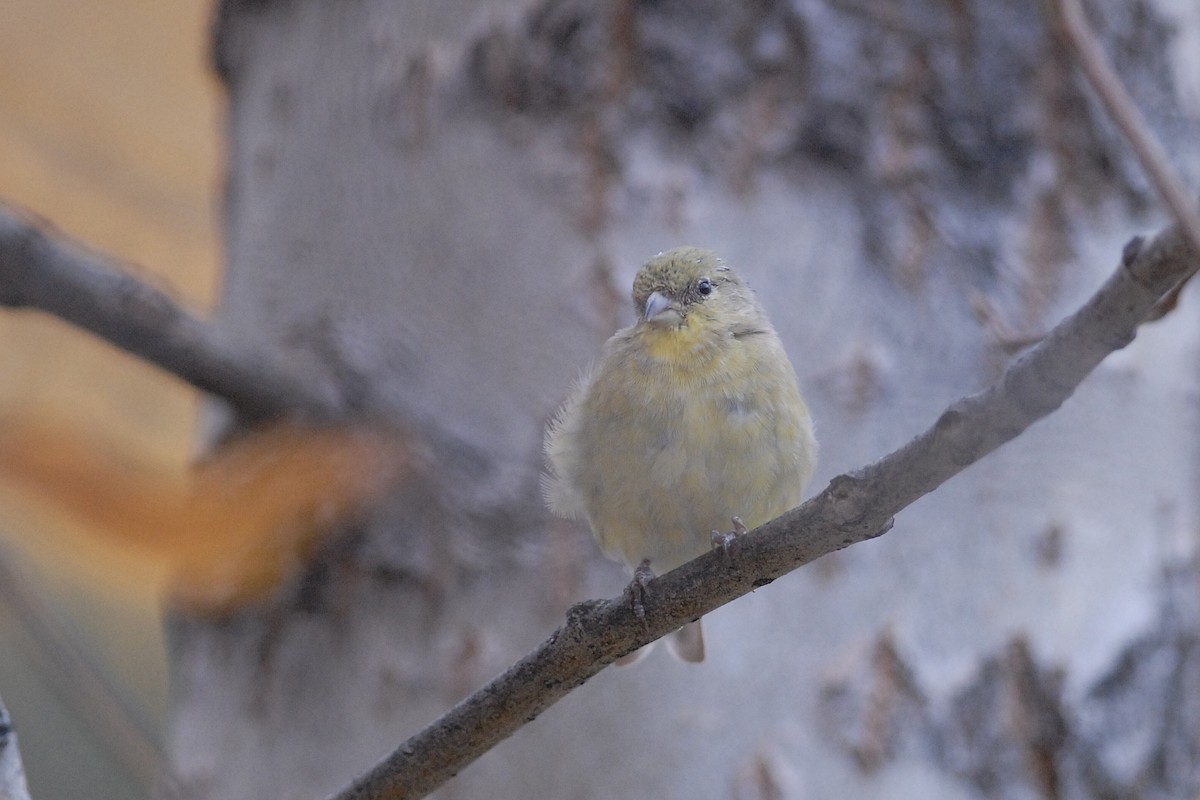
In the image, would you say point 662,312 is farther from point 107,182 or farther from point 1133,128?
point 107,182

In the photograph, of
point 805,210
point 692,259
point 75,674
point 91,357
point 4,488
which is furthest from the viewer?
point 91,357

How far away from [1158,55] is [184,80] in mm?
2622

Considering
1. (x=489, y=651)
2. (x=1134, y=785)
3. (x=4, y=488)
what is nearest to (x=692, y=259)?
(x=489, y=651)

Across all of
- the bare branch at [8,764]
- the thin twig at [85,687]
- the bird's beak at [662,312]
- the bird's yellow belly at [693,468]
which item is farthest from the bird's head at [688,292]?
the bare branch at [8,764]

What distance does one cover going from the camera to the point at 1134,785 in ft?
5.46

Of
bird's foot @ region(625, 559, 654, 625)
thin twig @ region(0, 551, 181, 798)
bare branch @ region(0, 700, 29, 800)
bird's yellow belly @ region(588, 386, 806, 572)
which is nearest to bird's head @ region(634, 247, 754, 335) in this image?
bird's yellow belly @ region(588, 386, 806, 572)

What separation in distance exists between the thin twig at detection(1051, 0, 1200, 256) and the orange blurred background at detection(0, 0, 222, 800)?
274cm

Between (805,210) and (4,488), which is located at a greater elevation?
(4,488)

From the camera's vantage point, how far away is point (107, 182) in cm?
327

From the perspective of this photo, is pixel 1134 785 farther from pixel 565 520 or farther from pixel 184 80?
pixel 184 80

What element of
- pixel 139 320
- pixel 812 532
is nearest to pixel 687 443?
pixel 812 532

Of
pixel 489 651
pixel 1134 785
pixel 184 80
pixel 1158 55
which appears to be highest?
pixel 184 80

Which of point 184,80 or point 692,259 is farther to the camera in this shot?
point 184,80

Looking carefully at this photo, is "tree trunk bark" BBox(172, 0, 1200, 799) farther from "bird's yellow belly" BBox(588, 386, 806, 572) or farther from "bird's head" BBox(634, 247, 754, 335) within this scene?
"bird's yellow belly" BBox(588, 386, 806, 572)
